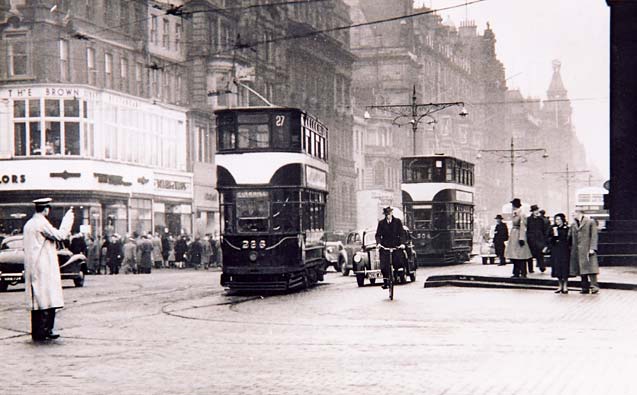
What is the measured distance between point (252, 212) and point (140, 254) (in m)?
18.9

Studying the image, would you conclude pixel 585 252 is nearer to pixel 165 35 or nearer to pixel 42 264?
pixel 42 264

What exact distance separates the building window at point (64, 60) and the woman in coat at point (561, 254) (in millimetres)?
29459

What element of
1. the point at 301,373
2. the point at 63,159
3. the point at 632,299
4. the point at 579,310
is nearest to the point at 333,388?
the point at 301,373

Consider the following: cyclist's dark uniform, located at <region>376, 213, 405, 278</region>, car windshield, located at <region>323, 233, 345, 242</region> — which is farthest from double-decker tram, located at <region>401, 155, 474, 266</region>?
cyclist's dark uniform, located at <region>376, 213, 405, 278</region>

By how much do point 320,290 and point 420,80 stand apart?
82.8 meters

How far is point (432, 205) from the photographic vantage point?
4053 centimetres

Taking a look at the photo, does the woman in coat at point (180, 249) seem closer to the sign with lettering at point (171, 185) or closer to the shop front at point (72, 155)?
the shop front at point (72, 155)

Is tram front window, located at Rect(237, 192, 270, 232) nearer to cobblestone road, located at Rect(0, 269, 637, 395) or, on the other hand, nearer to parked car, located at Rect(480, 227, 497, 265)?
cobblestone road, located at Rect(0, 269, 637, 395)

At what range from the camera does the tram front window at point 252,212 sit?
77.1 ft

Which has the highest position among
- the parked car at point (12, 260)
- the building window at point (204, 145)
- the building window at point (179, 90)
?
the building window at point (179, 90)

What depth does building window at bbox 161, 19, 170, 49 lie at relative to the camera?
178 feet

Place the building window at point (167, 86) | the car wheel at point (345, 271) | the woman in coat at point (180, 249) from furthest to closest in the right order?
the building window at point (167, 86), the woman in coat at point (180, 249), the car wheel at point (345, 271)

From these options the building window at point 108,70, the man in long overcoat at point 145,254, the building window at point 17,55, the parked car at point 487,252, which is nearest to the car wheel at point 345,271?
the man in long overcoat at point 145,254

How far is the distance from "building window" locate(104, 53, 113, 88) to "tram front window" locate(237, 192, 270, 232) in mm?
27323
